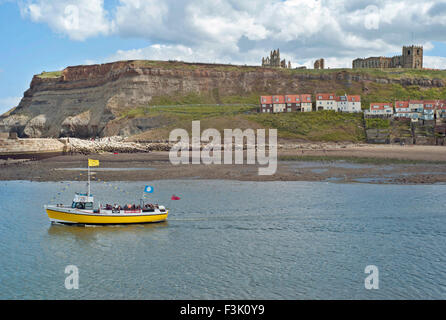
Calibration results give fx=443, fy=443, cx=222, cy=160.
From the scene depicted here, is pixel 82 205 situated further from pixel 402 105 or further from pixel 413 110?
pixel 402 105

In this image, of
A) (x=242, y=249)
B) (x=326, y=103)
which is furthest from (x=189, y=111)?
(x=242, y=249)

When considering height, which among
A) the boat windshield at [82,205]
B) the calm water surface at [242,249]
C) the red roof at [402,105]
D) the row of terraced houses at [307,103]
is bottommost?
the calm water surface at [242,249]

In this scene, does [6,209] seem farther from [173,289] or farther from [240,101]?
[240,101]

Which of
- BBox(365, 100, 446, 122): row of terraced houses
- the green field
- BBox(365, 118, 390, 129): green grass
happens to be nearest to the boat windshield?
the green field

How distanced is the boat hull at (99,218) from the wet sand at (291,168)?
61.2 ft

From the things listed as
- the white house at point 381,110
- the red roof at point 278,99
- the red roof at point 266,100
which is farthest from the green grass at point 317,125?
the red roof at point 266,100

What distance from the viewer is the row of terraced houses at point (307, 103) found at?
109312mm

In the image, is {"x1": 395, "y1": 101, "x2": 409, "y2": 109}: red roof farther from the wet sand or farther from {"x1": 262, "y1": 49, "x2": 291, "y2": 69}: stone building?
{"x1": 262, "y1": 49, "x2": 291, "y2": 69}: stone building

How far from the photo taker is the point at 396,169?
177 feet

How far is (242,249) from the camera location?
2444 cm

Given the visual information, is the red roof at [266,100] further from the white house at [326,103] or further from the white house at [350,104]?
the white house at [350,104]
